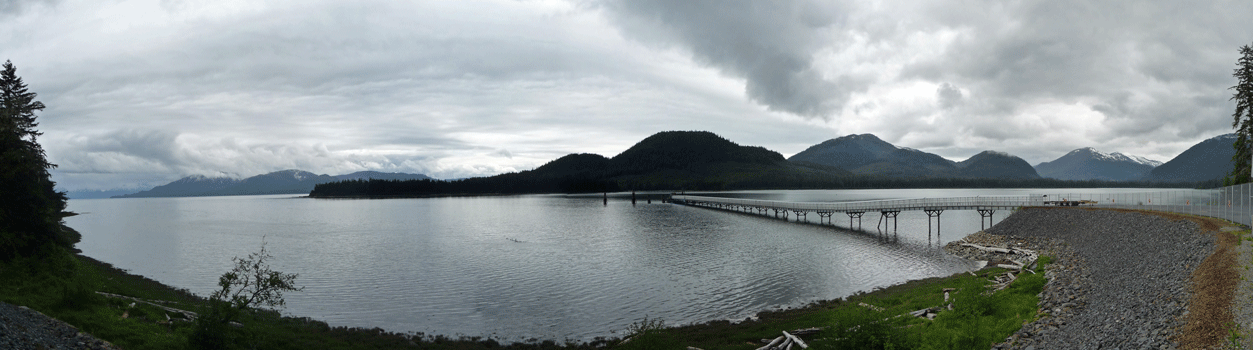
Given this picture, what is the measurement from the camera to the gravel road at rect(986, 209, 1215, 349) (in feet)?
45.0

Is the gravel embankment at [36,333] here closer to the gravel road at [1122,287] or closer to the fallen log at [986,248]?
the gravel road at [1122,287]

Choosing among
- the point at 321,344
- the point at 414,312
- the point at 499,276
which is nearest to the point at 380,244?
the point at 499,276

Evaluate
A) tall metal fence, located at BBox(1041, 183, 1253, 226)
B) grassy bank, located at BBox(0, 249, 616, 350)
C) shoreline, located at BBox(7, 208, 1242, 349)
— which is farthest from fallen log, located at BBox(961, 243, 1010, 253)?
grassy bank, located at BBox(0, 249, 616, 350)

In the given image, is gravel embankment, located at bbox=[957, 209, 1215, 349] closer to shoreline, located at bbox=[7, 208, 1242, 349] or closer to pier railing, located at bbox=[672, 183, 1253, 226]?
shoreline, located at bbox=[7, 208, 1242, 349]

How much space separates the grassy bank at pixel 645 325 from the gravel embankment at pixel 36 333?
78 cm

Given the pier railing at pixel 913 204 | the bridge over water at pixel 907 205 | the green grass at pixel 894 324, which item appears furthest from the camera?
the pier railing at pixel 913 204

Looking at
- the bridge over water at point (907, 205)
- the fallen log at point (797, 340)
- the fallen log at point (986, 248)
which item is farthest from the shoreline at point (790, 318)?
the bridge over water at point (907, 205)

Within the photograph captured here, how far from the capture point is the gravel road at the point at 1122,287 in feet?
45.0

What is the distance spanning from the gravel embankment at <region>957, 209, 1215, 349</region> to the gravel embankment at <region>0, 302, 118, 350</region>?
2709cm

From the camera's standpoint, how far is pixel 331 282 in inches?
1449

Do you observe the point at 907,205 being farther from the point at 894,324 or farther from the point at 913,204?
the point at 894,324

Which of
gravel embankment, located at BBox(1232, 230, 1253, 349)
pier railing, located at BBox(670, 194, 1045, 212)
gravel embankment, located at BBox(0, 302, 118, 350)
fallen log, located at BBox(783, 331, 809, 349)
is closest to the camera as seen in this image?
gravel embankment, located at BBox(1232, 230, 1253, 349)

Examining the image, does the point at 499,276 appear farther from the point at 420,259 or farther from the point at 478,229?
the point at 478,229

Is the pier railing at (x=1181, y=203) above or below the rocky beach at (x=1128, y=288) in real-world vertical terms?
above
